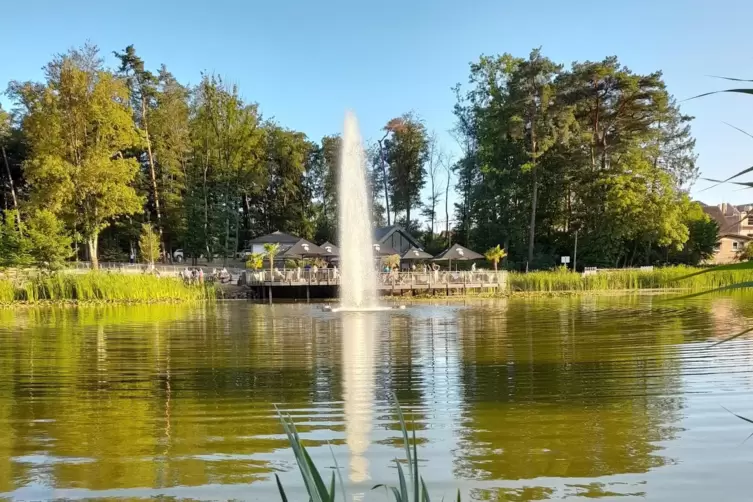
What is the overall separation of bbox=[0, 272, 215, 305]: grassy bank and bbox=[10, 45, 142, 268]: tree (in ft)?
35.8

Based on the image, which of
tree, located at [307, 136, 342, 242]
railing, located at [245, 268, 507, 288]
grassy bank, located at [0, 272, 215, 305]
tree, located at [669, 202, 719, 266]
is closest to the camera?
grassy bank, located at [0, 272, 215, 305]

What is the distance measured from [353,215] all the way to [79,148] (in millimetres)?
24206

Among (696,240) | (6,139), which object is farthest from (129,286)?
(696,240)

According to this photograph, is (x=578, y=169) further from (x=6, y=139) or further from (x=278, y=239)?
(x=6, y=139)

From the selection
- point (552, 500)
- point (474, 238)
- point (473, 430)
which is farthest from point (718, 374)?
point (474, 238)

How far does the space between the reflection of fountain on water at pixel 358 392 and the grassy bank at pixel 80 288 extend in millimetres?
14831

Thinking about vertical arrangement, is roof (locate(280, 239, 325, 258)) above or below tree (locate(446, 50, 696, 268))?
below

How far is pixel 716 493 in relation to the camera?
426 cm

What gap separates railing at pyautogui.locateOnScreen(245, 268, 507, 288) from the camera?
102ft

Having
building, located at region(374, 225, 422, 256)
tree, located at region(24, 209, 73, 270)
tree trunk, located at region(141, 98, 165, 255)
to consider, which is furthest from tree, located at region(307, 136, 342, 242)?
tree, located at region(24, 209, 73, 270)

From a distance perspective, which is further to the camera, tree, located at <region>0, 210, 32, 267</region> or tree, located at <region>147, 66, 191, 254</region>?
tree, located at <region>147, 66, 191, 254</region>

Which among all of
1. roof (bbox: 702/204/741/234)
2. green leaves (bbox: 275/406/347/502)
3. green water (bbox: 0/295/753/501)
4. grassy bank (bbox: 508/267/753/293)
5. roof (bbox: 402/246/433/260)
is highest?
roof (bbox: 702/204/741/234)

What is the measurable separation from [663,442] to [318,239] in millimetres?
53539

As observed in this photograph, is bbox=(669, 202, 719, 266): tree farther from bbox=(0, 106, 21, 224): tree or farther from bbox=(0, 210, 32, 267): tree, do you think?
bbox=(0, 106, 21, 224): tree
